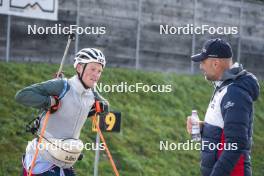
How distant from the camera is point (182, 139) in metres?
14.3

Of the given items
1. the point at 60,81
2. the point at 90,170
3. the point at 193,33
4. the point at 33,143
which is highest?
the point at 193,33

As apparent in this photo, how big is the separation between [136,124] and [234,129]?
8.25 meters

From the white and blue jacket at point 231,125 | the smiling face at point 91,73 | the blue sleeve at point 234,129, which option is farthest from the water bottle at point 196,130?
the smiling face at point 91,73

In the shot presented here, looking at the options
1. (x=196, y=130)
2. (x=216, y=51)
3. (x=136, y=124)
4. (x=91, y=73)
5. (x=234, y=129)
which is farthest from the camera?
(x=136, y=124)

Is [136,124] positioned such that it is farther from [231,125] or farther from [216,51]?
[231,125]

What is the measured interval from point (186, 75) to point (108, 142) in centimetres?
504

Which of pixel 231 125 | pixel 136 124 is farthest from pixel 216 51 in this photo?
pixel 136 124

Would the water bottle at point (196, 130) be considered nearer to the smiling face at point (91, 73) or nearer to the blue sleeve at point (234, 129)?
the blue sleeve at point (234, 129)

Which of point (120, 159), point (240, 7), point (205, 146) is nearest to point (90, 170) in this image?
point (120, 159)

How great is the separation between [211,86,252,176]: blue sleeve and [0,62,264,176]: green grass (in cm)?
571

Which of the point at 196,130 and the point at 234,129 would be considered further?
the point at 196,130

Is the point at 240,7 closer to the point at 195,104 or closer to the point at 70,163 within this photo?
the point at 195,104

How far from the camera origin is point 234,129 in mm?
5582

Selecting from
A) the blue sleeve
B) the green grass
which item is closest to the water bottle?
the blue sleeve
